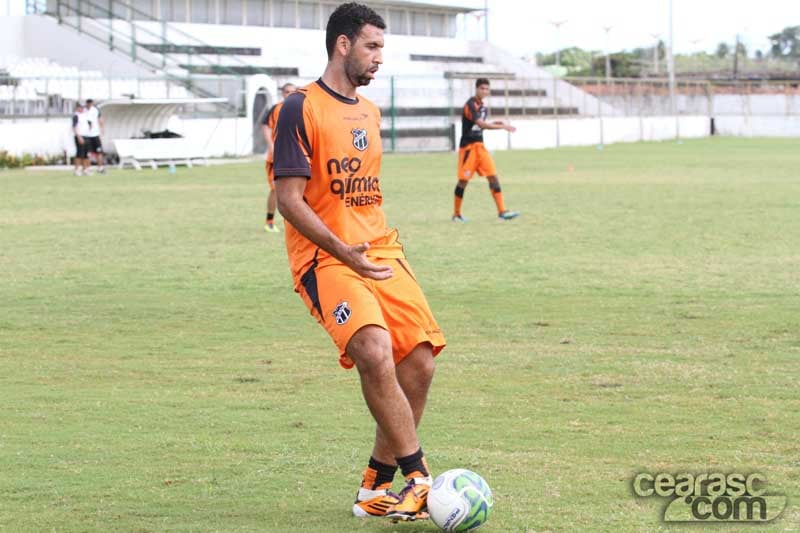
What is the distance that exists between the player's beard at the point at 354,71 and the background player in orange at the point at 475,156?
14.3 metres

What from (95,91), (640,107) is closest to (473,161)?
(95,91)

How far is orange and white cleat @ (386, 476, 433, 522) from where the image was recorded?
17.1 ft

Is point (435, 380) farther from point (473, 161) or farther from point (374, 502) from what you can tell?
point (473, 161)

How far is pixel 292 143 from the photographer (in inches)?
210

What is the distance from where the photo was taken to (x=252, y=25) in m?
61.0

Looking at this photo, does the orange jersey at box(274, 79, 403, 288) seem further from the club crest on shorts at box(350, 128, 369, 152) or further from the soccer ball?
the soccer ball

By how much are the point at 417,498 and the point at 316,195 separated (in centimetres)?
136

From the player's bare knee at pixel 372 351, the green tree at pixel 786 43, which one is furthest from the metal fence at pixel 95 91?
the green tree at pixel 786 43

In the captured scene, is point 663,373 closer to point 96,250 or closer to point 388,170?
point 96,250

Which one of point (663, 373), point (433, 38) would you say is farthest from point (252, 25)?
point (663, 373)

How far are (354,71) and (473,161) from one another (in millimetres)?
15013

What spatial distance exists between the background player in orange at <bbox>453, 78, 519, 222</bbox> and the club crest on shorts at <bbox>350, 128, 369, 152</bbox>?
14.3m

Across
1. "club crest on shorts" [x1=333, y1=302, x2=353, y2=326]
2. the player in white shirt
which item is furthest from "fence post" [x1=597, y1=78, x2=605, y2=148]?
"club crest on shorts" [x1=333, y1=302, x2=353, y2=326]

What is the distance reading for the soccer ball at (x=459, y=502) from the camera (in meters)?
5.04
